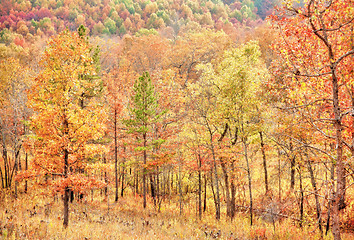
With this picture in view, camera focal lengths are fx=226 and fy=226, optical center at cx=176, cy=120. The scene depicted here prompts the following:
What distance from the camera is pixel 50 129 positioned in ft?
35.2

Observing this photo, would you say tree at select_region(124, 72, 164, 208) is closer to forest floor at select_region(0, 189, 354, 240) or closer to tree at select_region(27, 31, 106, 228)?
forest floor at select_region(0, 189, 354, 240)

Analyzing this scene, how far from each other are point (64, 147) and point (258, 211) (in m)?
16.7

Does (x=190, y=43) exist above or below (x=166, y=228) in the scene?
above

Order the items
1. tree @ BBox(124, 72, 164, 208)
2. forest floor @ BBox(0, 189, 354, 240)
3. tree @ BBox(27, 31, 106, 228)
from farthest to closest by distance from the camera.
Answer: tree @ BBox(124, 72, 164, 208) < tree @ BBox(27, 31, 106, 228) < forest floor @ BBox(0, 189, 354, 240)

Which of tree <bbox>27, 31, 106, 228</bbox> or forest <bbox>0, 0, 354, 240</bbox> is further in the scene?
tree <bbox>27, 31, 106, 228</bbox>

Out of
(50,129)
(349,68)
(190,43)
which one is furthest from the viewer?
(190,43)

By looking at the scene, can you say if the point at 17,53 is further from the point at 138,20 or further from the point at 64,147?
the point at 138,20

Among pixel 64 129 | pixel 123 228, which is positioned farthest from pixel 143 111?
pixel 123 228

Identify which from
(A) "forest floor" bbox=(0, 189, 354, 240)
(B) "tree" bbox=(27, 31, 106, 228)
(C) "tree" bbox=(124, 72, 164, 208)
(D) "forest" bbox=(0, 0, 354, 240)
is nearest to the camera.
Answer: (D) "forest" bbox=(0, 0, 354, 240)

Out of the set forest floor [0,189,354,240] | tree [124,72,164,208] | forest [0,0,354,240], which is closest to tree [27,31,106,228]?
forest [0,0,354,240]

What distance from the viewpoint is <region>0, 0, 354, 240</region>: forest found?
7.61 m

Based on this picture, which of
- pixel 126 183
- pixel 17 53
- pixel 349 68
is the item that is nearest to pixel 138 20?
pixel 17 53

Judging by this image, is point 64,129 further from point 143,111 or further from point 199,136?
point 199,136

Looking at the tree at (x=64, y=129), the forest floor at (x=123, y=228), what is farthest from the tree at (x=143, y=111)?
the tree at (x=64, y=129)
